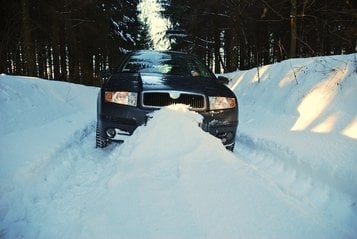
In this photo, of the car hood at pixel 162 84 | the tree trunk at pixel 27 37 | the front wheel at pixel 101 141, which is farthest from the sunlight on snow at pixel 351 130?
the tree trunk at pixel 27 37

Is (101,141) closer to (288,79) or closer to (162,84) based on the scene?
(162,84)

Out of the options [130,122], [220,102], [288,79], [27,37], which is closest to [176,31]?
[27,37]

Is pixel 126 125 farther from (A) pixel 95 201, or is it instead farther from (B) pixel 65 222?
(B) pixel 65 222

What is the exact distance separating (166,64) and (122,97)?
1807mm

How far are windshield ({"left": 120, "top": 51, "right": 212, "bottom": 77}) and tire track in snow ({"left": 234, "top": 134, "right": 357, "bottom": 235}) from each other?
5.15 ft

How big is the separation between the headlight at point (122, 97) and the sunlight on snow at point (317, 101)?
330 centimetres

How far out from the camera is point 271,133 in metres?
7.07

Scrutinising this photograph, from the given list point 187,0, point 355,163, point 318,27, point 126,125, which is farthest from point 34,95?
point 187,0

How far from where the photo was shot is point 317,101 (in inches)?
313

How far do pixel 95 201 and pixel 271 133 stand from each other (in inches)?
169

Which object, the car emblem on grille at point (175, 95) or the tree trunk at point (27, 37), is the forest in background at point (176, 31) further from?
the car emblem on grille at point (175, 95)

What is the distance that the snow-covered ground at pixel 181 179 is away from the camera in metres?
3.12

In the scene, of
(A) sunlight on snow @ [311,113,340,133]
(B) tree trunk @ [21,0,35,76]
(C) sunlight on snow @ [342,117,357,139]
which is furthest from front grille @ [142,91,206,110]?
(B) tree trunk @ [21,0,35,76]

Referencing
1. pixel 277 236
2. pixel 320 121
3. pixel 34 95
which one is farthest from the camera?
pixel 34 95
